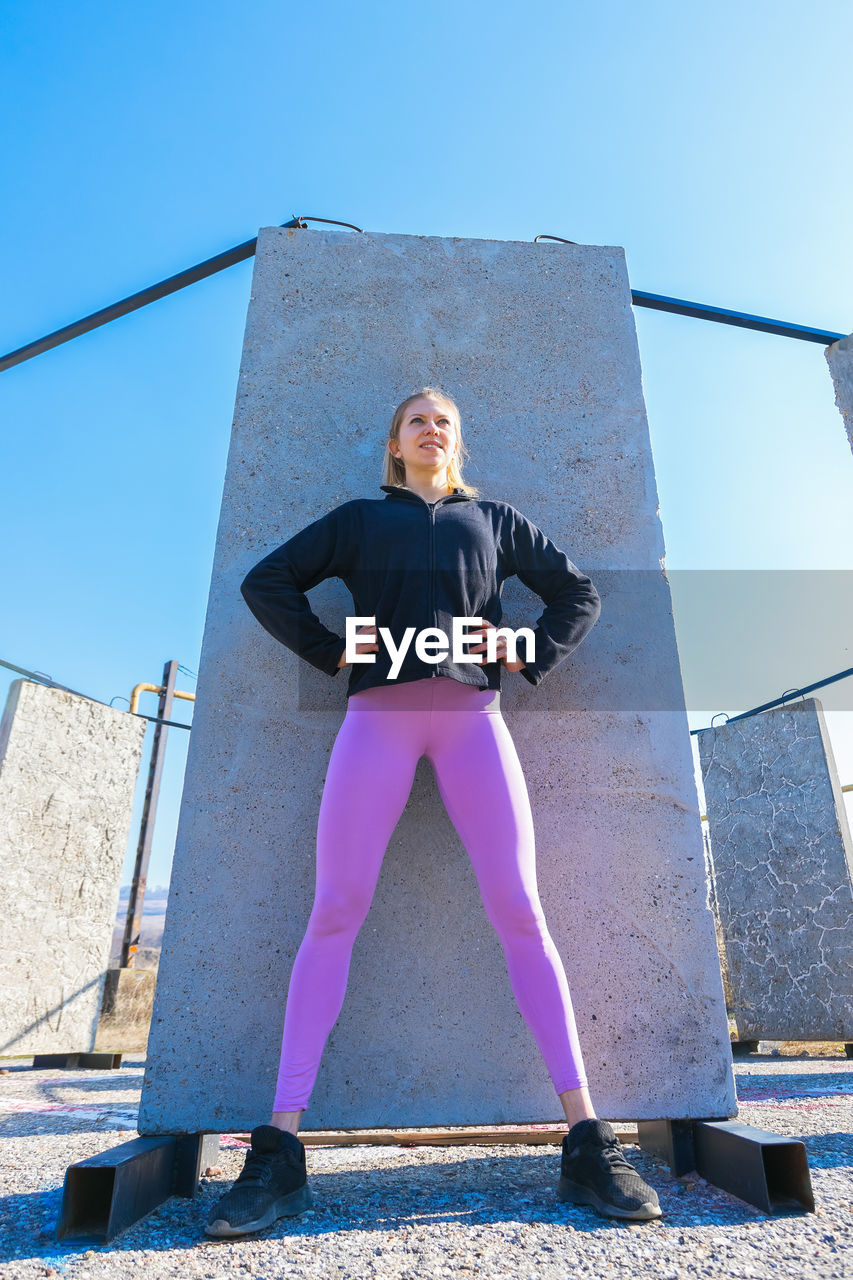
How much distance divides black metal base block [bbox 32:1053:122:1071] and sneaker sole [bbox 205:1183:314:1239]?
3246 mm

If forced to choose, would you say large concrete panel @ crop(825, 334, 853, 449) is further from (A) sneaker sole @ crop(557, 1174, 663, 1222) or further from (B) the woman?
(A) sneaker sole @ crop(557, 1174, 663, 1222)

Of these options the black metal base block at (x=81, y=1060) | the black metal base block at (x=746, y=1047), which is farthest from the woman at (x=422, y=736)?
the black metal base block at (x=746, y=1047)

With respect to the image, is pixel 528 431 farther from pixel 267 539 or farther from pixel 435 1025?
pixel 435 1025

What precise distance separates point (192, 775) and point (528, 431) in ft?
4.09

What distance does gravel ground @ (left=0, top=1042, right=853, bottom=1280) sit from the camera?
0.98 m

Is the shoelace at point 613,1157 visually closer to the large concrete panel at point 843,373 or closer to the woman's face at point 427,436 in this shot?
the woman's face at point 427,436

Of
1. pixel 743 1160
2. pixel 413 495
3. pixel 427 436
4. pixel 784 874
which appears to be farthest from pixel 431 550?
pixel 784 874

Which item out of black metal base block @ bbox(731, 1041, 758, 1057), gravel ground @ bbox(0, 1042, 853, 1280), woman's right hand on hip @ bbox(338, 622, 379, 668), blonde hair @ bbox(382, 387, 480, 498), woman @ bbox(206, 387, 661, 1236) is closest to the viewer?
gravel ground @ bbox(0, 1042, 853, 1280)

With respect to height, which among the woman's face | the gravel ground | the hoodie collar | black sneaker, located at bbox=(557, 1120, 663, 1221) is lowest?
the gravel ground

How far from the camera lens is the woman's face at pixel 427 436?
177cm

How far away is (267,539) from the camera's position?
1891 millimetres

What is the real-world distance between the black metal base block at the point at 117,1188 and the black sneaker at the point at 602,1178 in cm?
68

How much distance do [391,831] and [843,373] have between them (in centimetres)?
223

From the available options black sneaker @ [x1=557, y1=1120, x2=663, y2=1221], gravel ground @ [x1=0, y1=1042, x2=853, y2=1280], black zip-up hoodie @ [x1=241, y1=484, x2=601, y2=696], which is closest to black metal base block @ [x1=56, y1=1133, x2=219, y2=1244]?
gravel ground @ [x1=0, y1=1042, x2=853, y2=1280]
